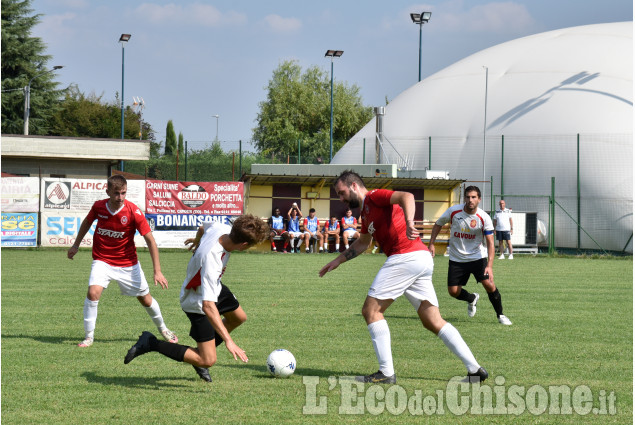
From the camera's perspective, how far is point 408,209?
21.0 feet

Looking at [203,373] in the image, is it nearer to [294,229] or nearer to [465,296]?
[465,296]

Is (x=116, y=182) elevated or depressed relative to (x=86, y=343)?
elevated

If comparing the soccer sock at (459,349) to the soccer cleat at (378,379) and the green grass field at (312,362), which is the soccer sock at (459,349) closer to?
the green grass field at (312,362)

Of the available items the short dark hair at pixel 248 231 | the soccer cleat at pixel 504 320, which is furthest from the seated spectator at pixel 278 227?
the short dark hair at pixel 248 231

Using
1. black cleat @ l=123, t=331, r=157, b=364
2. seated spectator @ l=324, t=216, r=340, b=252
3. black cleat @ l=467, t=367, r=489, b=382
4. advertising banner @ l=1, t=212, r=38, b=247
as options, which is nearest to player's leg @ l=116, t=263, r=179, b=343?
black cleat @ l=123, t=331, r=157, b=364

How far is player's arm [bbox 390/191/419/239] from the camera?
635 cm

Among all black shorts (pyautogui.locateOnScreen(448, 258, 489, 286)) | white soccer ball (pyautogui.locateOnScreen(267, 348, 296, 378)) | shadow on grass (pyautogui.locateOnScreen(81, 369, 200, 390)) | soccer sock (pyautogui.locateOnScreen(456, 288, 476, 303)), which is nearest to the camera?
shadow on grass (pyautogui.locateOnScreen(81, 369, 200, 390))

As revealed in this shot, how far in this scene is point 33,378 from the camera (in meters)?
6.82

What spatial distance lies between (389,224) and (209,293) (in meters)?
1.75

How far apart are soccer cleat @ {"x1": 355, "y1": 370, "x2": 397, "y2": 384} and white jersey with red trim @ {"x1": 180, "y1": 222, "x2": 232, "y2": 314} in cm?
151

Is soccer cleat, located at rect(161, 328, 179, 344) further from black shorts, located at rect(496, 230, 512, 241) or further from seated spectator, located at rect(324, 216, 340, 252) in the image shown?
black shorts, located at rect(496, 230, 512, 241)

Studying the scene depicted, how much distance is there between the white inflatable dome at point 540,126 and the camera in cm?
3606

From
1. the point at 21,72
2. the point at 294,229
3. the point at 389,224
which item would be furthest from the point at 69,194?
the point at 21,72

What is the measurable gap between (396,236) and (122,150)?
28893mm
